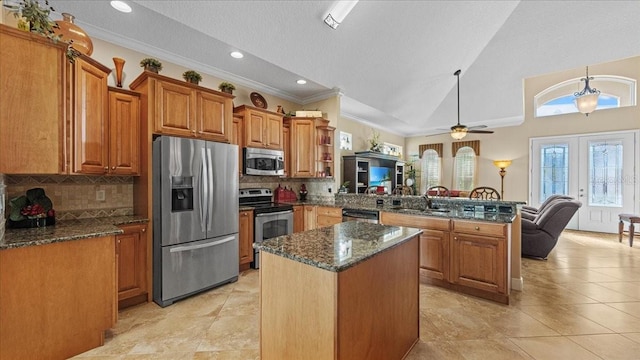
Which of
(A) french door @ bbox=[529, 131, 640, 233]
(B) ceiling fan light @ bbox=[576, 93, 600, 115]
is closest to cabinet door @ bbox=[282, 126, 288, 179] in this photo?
(B) ceiling fan light @ bbox=[576, 93, 600, 115]

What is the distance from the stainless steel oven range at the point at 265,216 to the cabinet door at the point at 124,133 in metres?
1.50

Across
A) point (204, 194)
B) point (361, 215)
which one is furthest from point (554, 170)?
point (204, 194)

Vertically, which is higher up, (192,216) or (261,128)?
(261,128)

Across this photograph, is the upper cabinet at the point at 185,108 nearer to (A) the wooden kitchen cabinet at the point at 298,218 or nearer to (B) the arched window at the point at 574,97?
(A) the wooden kitchen cabinet at the point at 298,218

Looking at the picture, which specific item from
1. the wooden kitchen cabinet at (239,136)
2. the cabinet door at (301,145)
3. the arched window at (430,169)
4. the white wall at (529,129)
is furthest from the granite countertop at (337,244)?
the arched window at (430,169)

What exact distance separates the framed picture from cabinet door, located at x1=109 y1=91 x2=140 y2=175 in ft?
14.3

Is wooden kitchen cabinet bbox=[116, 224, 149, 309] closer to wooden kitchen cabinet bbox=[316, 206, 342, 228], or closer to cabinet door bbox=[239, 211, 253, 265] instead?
cabinet door bbox=[239, 211, 253, 265]

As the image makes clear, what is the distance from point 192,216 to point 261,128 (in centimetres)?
173

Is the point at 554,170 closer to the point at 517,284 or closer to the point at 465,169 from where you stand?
the point at 465,169

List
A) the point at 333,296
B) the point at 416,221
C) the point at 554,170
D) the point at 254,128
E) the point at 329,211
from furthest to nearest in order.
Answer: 1. the point at 554,170
2. the point at 329,211
3. the point at 254,128
4. the point at 416,221
5. the point at 333,296

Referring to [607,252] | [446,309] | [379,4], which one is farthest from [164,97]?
[607,252]

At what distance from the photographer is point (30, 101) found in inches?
71.1

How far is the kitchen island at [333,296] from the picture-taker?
4.10ft

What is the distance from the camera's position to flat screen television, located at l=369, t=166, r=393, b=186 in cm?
650
